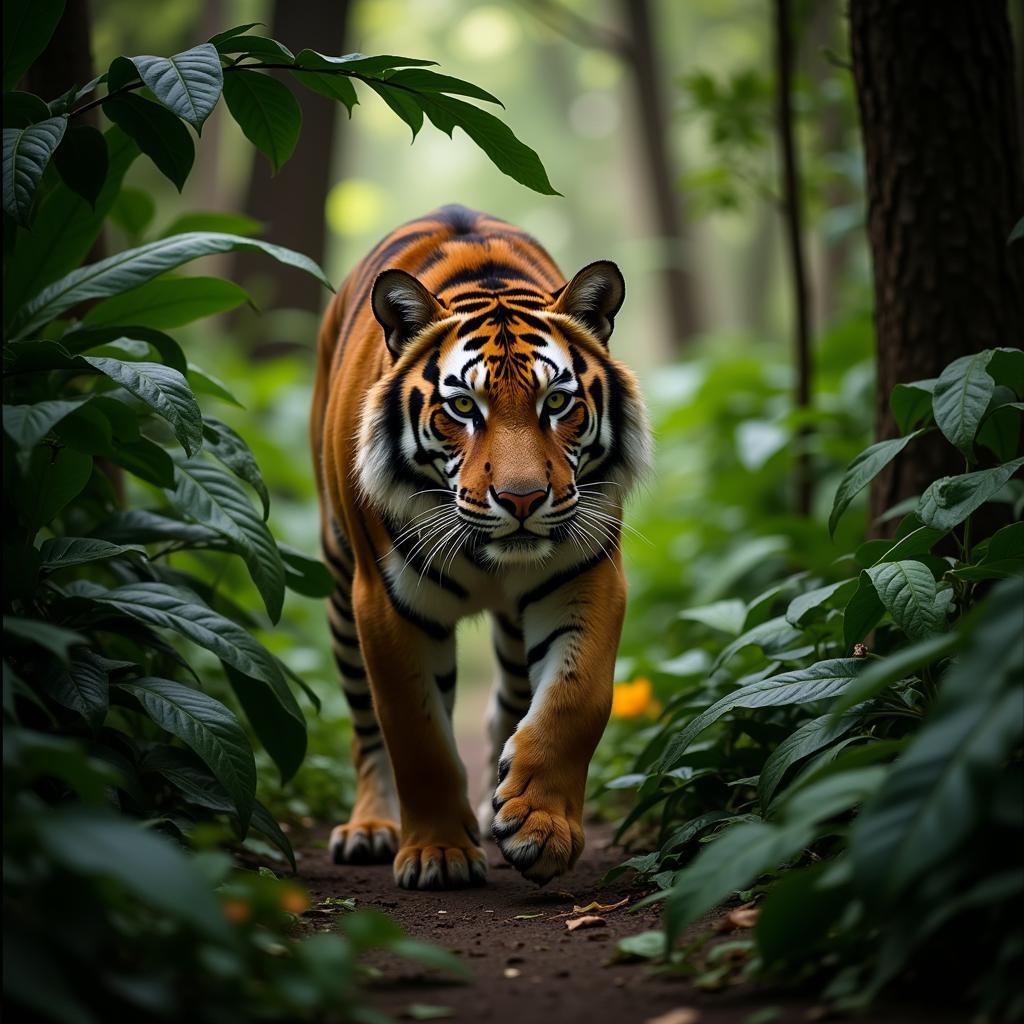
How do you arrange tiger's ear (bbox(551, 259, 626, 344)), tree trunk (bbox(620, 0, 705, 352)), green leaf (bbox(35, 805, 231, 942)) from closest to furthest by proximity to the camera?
1. green leaf (bbox(35, 805, 231, 942))
2. tiger's ear (bbox(551, 259, 626, 344))
3. tree trunk (bbox(620, 0, 705, 352))

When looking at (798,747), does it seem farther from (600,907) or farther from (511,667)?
(511,667)

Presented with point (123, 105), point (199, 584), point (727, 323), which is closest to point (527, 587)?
point (199, 584)

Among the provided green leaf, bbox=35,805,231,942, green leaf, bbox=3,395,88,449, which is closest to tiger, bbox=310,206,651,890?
green leaf, bbox=3,395,88,449

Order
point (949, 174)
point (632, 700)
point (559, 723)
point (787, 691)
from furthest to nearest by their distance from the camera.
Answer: point (632, 700), point (949, 174), point (559, 723), point (787, 691)

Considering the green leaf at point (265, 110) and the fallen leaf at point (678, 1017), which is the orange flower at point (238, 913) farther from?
the green leaf at point (265, 110)

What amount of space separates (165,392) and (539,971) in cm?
163

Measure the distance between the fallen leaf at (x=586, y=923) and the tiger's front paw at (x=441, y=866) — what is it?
0.70 metres

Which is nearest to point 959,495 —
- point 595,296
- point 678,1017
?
point 595,296

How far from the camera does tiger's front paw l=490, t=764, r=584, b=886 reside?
326cm

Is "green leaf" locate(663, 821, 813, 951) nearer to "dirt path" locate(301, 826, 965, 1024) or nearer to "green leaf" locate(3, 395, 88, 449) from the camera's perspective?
"dirt path" locate(301, 826, 965, 1024)

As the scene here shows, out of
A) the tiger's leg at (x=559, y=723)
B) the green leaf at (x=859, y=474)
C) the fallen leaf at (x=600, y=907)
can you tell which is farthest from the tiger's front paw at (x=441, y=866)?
the green leaf at (x=859, y=474)

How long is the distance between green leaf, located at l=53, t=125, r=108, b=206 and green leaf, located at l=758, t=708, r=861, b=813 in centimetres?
219

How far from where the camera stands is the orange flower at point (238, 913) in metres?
2.04

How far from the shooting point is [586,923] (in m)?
2.99
